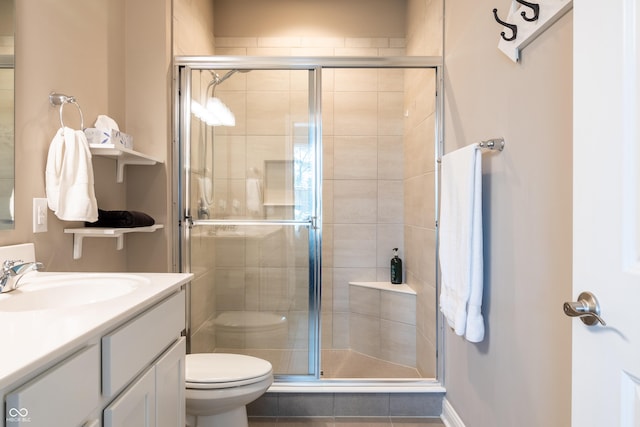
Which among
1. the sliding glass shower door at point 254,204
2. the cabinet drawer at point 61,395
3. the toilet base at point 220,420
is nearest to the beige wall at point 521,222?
the sliding glass shower door at point 254,204

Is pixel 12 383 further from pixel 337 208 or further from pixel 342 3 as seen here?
pixel 342 3

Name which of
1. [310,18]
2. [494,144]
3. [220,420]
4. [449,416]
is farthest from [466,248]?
[310,18]

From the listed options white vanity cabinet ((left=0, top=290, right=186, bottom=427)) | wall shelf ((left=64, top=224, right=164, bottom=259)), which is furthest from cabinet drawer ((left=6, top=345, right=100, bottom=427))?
wall shelf ((left=64, top=224, right=164, bottom=259))

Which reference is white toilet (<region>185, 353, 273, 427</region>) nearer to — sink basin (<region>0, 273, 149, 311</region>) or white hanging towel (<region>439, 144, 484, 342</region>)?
sink basin (<region>0, 273, 149, 311</region>)

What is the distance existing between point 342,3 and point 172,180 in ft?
6.95

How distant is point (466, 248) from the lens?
1.50 meters

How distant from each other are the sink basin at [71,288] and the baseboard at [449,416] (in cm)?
162

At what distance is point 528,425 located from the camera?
1.22 meters

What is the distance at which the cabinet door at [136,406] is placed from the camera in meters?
0.82

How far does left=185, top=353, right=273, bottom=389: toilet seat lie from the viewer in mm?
1556

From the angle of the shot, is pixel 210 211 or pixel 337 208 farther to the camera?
pixel 337 208

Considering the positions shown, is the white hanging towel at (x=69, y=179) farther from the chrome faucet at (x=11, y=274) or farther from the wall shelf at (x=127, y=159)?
the chrome faucet at (x=11, y=274)

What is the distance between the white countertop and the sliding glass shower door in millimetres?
1222
